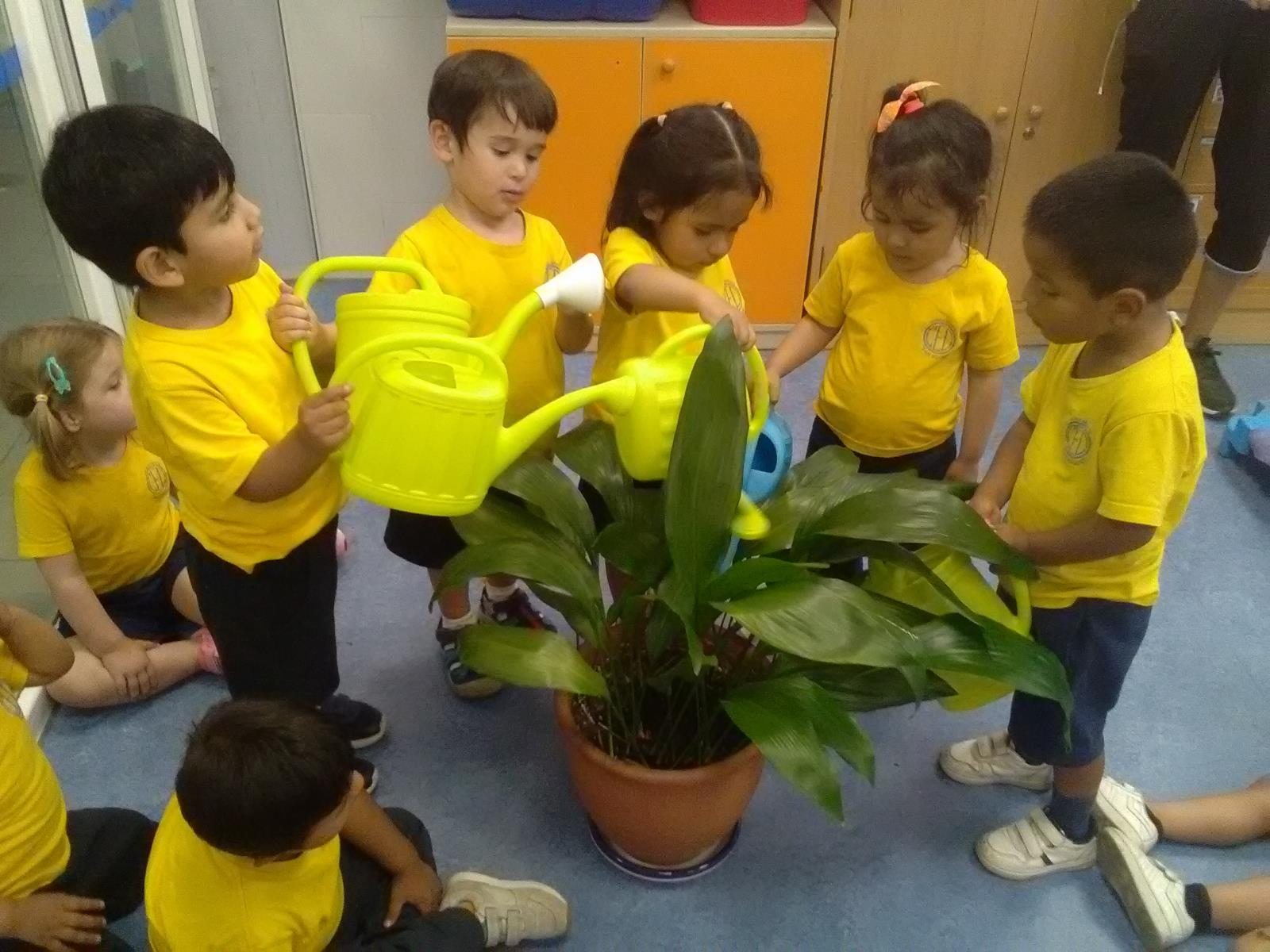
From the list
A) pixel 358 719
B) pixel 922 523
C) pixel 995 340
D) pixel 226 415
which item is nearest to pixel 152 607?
pixel 358 719

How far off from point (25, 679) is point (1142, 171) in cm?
137

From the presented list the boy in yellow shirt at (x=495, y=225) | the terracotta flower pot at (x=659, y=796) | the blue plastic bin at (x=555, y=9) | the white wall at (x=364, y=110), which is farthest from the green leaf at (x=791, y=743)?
the white wall at (x=364, y=110)

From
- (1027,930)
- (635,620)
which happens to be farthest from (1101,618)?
(635,620)

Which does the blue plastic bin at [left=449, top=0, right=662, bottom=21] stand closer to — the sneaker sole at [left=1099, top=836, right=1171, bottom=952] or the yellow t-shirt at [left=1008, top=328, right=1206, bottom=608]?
the yellow t-shirt at [left=1008, top=328, right=1206, bottom=608]

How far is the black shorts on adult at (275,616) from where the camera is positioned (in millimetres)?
1287

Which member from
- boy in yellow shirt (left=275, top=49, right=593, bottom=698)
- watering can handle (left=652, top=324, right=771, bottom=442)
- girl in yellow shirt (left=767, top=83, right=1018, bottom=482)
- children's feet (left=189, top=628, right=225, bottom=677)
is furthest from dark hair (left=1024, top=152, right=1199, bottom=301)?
children's feet (left=189, top=628, right=225, bottom=677)

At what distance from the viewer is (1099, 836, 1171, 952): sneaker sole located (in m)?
1.36

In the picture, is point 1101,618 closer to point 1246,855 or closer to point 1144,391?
point 1144,391

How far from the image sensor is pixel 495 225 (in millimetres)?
1410

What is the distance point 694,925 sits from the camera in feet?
4.57

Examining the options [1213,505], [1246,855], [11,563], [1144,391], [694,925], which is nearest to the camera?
[1144,391]

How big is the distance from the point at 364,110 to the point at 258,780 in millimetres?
2299

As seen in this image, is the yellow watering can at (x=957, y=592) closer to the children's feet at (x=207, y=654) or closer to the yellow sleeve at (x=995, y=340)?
the yellow sleeve at (x=995, y=340)

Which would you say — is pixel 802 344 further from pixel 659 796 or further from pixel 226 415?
pixel 226 415
